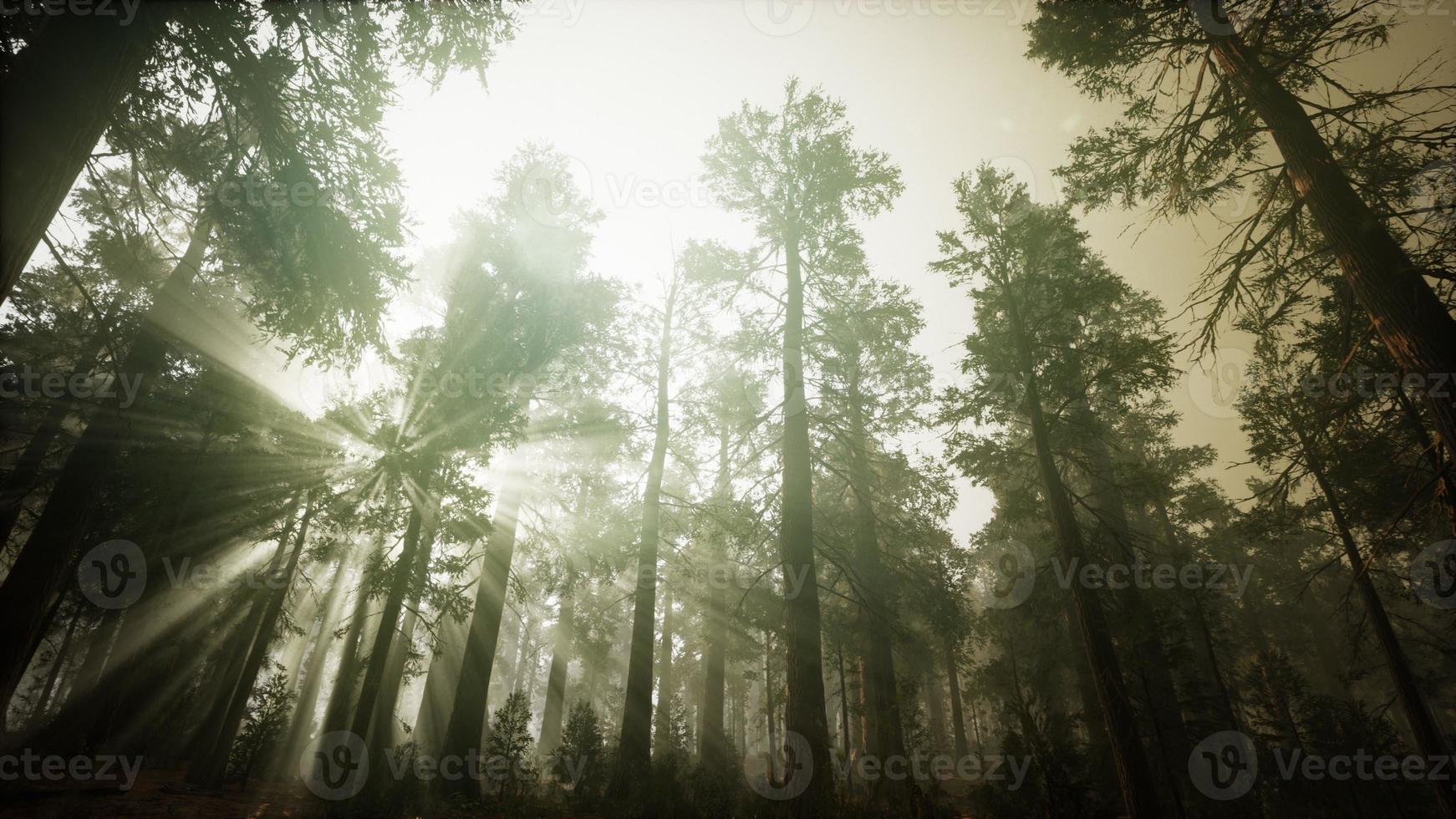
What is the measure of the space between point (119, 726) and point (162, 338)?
43.1 feet

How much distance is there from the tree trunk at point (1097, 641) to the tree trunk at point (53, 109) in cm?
1278

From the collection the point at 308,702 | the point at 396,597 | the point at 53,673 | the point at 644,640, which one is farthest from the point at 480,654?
the point at 53,673

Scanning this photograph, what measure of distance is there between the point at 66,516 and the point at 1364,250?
715 inches

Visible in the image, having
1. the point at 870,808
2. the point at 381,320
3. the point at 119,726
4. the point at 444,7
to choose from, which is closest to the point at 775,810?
the point at 870,808

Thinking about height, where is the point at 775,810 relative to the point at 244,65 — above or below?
below

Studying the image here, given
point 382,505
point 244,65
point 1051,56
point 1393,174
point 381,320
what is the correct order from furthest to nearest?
point 382,505 < point 1051,56 < point 381,320 < point 1393,174 < point 244,65

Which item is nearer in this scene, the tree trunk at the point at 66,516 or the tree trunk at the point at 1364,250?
the tree trunk at the point at 1364,250

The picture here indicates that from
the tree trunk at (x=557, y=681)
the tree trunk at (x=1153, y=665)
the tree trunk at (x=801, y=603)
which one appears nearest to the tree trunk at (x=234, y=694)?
the tree trunk at (x=557, y=681)

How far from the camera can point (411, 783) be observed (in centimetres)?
982

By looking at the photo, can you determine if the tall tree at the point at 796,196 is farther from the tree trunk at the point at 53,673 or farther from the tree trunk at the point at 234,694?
the tree trunk at the point at 53,673

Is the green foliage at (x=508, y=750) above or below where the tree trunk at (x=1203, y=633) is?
below

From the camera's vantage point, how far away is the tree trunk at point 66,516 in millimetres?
6504

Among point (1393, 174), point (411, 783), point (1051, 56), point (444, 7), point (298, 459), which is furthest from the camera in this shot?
point (298, 459)

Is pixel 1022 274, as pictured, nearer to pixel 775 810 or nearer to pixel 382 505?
pixel 775 810
